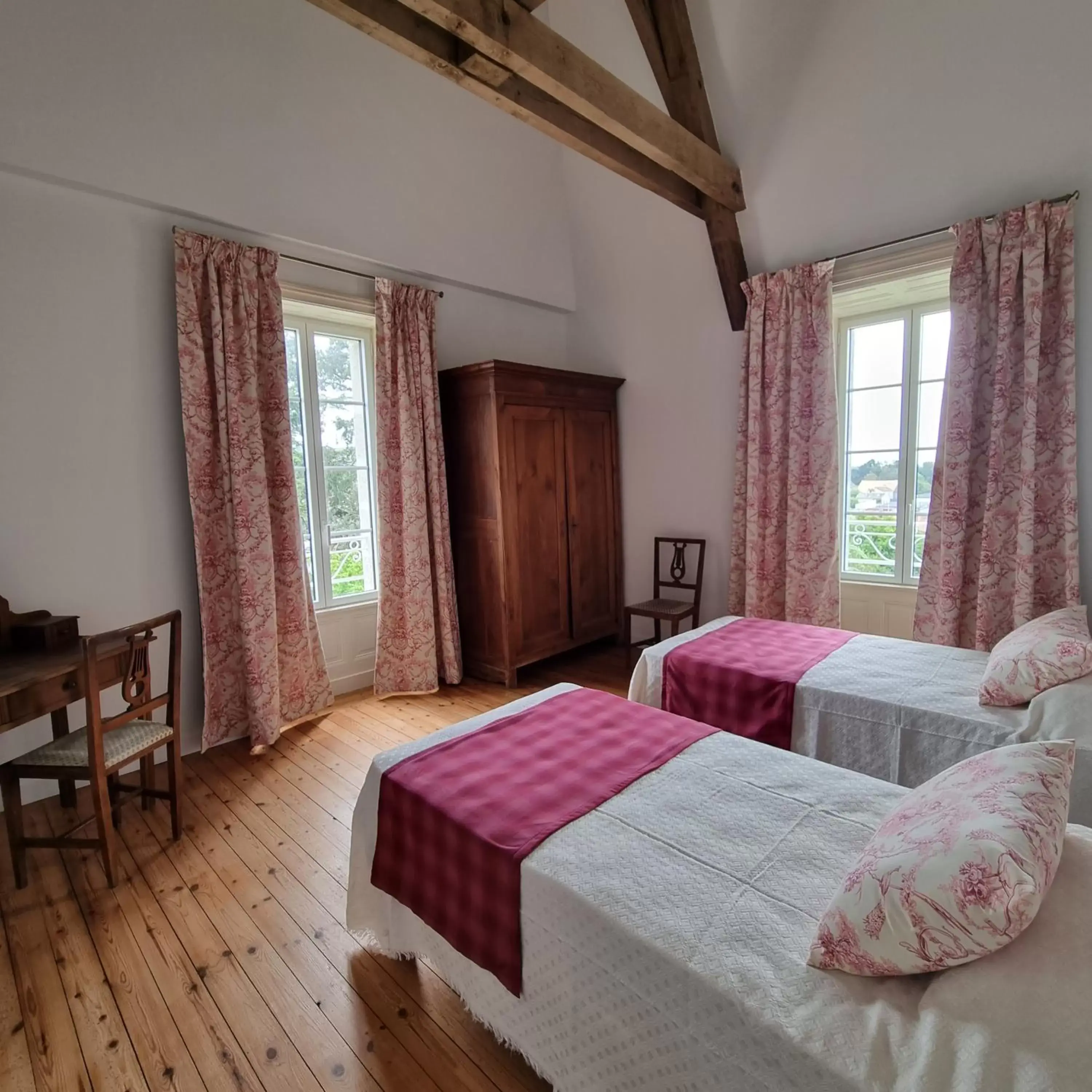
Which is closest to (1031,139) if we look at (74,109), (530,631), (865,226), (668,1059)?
(865,226)

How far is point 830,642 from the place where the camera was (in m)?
2.82

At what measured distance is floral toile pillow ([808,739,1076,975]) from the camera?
878 millimetres

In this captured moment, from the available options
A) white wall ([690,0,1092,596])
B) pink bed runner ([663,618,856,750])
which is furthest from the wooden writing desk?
white wall ([690,0,1092,596])

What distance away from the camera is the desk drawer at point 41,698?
195cm

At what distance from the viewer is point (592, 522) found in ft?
14.3

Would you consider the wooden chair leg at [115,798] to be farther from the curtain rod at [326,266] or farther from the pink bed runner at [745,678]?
the curtain rod at [326,266]

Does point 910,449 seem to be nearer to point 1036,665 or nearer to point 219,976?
point 1036,665

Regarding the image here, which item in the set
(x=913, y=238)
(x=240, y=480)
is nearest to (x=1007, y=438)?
(x=913, y=238)

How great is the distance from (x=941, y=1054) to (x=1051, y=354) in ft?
10.1

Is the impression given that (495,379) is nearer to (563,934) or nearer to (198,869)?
(198,869)

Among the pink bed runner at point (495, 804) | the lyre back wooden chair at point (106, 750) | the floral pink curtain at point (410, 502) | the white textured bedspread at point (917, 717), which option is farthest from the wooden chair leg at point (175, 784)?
the white textured bedspread at point (917, 717)

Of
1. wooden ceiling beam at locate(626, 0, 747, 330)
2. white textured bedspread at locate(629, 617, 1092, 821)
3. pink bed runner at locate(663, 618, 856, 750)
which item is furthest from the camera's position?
wooden ceiling beam at locate(626, 0, 747, 330)

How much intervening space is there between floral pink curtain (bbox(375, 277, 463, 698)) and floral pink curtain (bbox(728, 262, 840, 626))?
189 cm

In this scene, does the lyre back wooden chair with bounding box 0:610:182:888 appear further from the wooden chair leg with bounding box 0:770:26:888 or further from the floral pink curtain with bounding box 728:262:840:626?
the floral pink curtain with bounding box 728:262:840:626
